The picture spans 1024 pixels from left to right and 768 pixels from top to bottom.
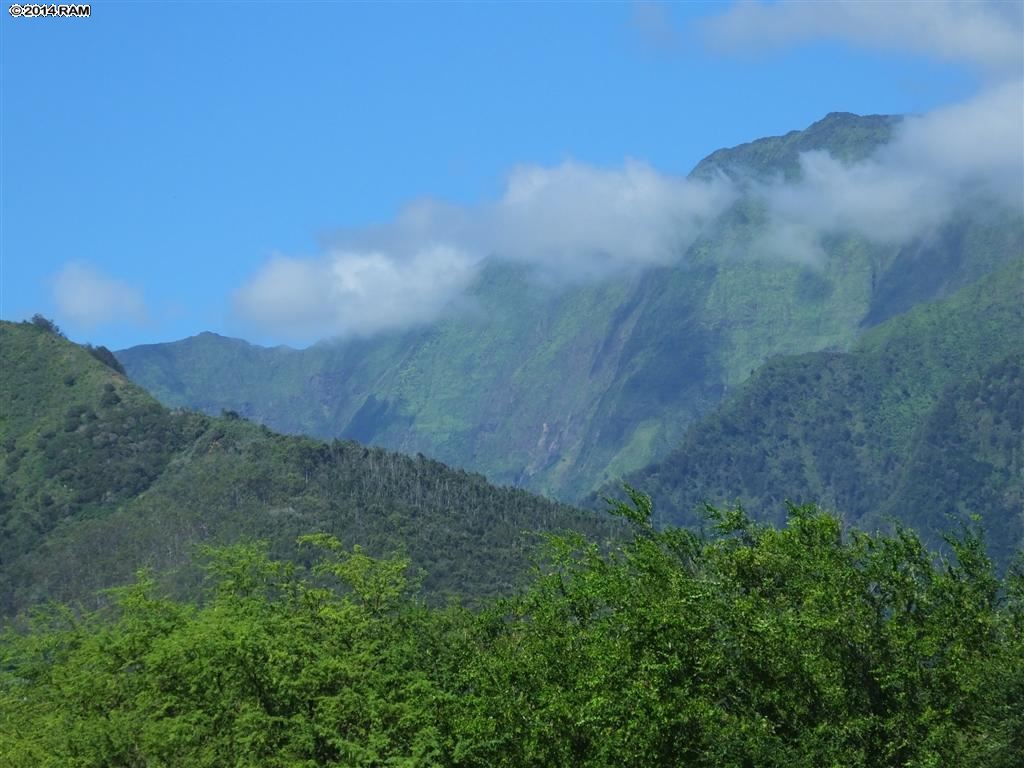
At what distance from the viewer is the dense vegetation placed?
4450 centimetres

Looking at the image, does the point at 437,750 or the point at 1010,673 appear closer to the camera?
the point at 1010,673

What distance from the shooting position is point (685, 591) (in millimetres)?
48438

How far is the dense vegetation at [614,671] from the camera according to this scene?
4450 cm

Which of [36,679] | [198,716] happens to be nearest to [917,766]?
[198,716]

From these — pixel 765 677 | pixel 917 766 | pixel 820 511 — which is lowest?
pixel 917 766

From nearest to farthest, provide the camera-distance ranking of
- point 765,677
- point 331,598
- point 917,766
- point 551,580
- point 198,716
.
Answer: point 917,766 → point 765,677 → point 198,716 → point 551,580 → point 331,598

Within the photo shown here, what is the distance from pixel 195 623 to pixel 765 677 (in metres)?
20.3

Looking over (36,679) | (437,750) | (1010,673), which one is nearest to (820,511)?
(1010,673)

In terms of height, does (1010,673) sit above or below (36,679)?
below

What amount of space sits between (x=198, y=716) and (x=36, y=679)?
1645 cm

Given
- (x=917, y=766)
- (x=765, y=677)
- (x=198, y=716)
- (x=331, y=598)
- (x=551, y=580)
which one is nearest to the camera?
(x=917, y=766)

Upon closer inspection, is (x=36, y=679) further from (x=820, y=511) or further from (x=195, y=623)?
(x=820, y=511)

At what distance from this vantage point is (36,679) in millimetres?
64000

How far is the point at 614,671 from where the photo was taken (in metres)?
46.2
